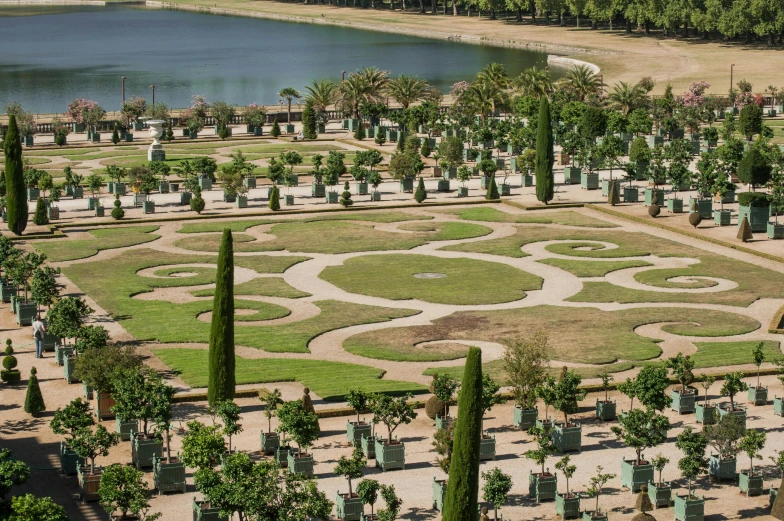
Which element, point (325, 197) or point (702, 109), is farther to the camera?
point (702, 109)

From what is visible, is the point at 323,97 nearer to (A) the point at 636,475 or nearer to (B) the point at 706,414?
(B) the point at 706,414

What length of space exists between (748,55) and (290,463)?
159 m

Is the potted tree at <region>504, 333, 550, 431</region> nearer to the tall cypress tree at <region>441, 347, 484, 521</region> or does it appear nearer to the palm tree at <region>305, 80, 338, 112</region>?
the tall cypress tree at <region>441, 347, 484, 521</region>

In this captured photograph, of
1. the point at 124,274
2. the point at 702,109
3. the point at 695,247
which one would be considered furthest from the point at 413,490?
the point at 702,109

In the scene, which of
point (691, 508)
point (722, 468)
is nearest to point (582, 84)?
point (722, 468)

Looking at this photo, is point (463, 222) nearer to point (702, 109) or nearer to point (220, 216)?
point (220, 216)

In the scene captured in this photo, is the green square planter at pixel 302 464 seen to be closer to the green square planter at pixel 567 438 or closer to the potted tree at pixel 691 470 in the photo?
the green square planter at pixel 567 438

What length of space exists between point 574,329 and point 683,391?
10415mm

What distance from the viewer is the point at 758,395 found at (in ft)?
167

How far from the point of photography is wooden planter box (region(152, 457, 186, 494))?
4197 cm

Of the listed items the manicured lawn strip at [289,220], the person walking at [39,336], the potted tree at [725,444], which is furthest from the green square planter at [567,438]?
the manicured lawn strip at [289,220]

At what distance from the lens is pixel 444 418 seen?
47562 mm

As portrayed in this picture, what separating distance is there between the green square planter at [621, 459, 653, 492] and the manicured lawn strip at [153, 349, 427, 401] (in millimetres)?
11166

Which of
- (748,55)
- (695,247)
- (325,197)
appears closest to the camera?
(695,247)
